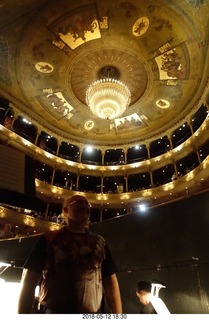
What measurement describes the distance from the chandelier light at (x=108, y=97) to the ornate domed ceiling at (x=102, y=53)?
2.77 m

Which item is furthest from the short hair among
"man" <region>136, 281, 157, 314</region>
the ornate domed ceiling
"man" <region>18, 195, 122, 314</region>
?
the ornate domed ceiling

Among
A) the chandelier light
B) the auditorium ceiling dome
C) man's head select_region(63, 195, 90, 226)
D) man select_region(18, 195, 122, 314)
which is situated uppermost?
the auditorium ceiling dome

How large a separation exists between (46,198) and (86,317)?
65.8ft

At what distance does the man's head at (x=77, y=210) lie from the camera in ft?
5.76

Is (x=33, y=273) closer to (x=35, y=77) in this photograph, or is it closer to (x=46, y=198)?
(x=35, y=77)

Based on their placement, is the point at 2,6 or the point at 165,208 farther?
the point at 2,6

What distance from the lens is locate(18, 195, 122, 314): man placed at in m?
1.46

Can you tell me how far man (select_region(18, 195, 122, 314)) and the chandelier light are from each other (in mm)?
12326

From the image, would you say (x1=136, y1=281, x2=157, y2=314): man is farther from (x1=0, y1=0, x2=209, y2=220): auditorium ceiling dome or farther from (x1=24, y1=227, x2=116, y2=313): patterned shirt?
(x1=0, y1=0, x2=209, y2=220): auditorium ceiling dome

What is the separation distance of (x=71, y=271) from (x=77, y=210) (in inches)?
16.7

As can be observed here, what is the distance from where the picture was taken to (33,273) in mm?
1532

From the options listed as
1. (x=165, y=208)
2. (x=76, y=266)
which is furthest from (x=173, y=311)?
(x=76, y=266)

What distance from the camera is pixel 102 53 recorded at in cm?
1488

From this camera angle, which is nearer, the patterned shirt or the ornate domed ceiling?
the patterned shirt
